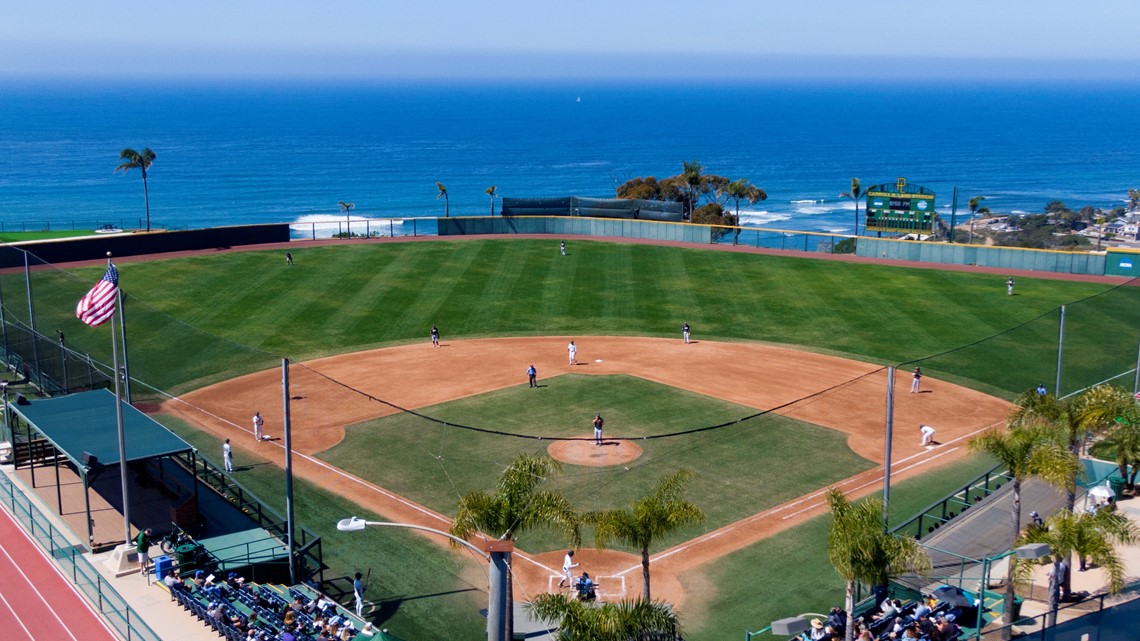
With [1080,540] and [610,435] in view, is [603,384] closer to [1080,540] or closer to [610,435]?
[610,435]

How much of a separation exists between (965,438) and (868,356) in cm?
1150

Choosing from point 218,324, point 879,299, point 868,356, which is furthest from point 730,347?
point 218,324

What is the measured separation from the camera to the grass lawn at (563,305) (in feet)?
149

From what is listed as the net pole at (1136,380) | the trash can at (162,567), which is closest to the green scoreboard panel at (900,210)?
the net pole at (1136,380)

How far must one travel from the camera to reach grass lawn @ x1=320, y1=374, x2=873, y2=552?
1309 inches

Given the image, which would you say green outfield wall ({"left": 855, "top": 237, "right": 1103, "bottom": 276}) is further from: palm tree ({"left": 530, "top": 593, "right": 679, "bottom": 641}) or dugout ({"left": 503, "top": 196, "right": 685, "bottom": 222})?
palm tree ({"left": 530, "top": 593, "right": 679, "bottom": 641})

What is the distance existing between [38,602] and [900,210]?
224 ft

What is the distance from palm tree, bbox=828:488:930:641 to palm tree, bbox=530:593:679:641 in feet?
12.6

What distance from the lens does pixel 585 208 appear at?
8500cm

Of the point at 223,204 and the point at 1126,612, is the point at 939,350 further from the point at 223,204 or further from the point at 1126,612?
the point at 223,204

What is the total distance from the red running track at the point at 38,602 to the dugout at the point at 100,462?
159 cm

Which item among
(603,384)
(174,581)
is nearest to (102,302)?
(174,581)

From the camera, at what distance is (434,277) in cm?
6756

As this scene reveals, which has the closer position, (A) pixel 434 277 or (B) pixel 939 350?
(B) pixel 939 350
